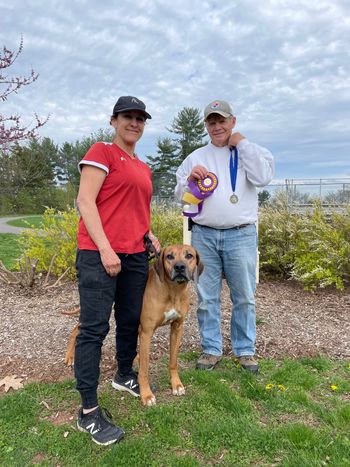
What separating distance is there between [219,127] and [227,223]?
869 millimetres

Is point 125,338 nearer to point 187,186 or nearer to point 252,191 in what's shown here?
point 187,186

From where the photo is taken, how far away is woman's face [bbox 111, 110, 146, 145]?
9.11 ft

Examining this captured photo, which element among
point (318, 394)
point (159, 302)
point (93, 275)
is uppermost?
point (93, 275)

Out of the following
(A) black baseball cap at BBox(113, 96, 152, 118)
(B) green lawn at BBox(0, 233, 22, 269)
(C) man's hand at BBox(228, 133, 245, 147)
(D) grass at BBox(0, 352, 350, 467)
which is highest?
(A) black baseball cap at BBox(113, 96, 152, 118)

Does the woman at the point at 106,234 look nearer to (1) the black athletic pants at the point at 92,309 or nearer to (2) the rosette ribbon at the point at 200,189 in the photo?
(1) the black athletic pants at the point at 92,309

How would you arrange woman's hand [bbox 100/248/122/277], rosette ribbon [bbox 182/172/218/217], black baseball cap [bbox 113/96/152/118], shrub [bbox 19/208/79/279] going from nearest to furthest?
woman's hand [bbox 100/248/122/277]
black baseball cap [bbox 113/96/152/118]
rosette ribbon [bbox 182/172/218/217]
shrub [bbox 19/208/79/279]

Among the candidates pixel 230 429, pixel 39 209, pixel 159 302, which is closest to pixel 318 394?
pixel 230 429

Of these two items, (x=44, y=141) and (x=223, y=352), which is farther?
(x=44, y=141)

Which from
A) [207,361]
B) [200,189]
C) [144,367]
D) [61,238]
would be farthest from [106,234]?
[61,238]

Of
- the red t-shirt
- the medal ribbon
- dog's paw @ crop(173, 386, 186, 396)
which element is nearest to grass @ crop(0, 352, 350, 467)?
dog's paw @ crop(173, 386, 186, 396)

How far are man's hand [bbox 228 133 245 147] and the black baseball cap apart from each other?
1.01 meters

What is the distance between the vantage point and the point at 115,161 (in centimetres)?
264

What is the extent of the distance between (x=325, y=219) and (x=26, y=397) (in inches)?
216

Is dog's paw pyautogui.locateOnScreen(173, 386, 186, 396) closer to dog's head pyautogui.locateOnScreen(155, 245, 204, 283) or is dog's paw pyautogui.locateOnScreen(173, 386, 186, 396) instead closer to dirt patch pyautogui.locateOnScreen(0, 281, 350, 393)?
dirt patch pyautogui.locateOnScreen(0, 281, 350, 393)
